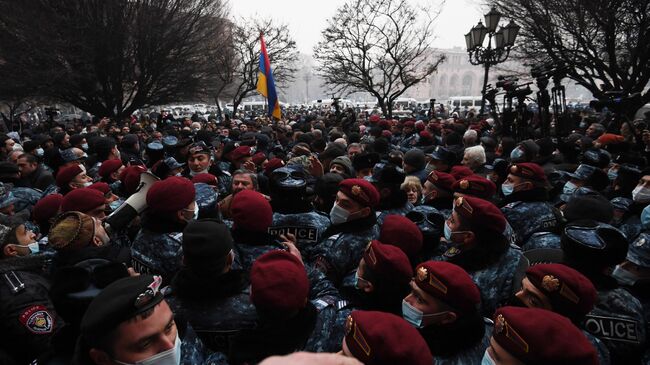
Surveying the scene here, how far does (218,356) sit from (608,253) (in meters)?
2.50

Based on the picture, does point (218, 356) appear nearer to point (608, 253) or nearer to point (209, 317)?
point (209, 317)

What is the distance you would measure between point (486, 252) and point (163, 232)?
2.46 m

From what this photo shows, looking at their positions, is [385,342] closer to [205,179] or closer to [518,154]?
[205,179]

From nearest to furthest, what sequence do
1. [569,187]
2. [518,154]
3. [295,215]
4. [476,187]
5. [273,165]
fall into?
[295,215]
[476,187]
[569,187]
[273,165]
[518,154]

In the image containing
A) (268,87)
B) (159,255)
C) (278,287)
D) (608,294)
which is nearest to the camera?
(278,287)

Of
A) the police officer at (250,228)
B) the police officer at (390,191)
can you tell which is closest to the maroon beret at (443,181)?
the police officer at (390,191)

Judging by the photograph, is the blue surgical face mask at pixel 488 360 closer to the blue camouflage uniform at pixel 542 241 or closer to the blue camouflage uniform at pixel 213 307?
the blue camouflage uniform at pixel 213 307

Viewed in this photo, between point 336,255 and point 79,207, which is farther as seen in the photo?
point 79,207

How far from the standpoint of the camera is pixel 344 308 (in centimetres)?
244

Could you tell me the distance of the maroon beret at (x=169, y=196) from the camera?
297 centimetres

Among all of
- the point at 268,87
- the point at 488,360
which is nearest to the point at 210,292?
the point at 488,360

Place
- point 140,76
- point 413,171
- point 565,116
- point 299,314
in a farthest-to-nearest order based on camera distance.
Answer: point 140,76 → point 565,116 → point 413,171 → point 299,314

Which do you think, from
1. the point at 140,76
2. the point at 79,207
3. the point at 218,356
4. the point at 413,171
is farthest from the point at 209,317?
the point at 140,76

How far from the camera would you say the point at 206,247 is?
2248mm
